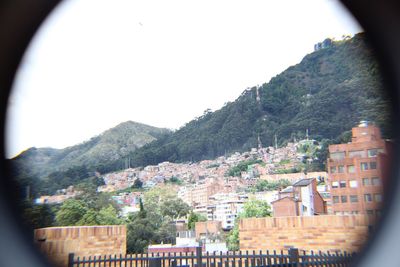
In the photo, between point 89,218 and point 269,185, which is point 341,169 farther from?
point 89,218

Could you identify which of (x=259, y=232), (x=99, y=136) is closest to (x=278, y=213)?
(x=99, y=136)

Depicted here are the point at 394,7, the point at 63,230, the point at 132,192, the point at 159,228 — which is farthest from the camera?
the point at 132,192

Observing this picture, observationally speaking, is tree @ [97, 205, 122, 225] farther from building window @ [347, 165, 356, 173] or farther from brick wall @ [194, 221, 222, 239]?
building window @ [347, 165, 356, 173]

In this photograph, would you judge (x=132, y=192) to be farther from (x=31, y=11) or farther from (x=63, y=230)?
(x=31, y=11)

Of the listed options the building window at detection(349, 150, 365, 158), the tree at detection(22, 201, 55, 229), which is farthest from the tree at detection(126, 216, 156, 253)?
the tree at detection(22, 201, 55, 229)

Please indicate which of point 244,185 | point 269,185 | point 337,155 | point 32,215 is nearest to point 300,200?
point 337,155

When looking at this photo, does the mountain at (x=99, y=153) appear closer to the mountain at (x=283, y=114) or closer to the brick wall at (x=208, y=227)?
the mountain at (x=283, y=114)
